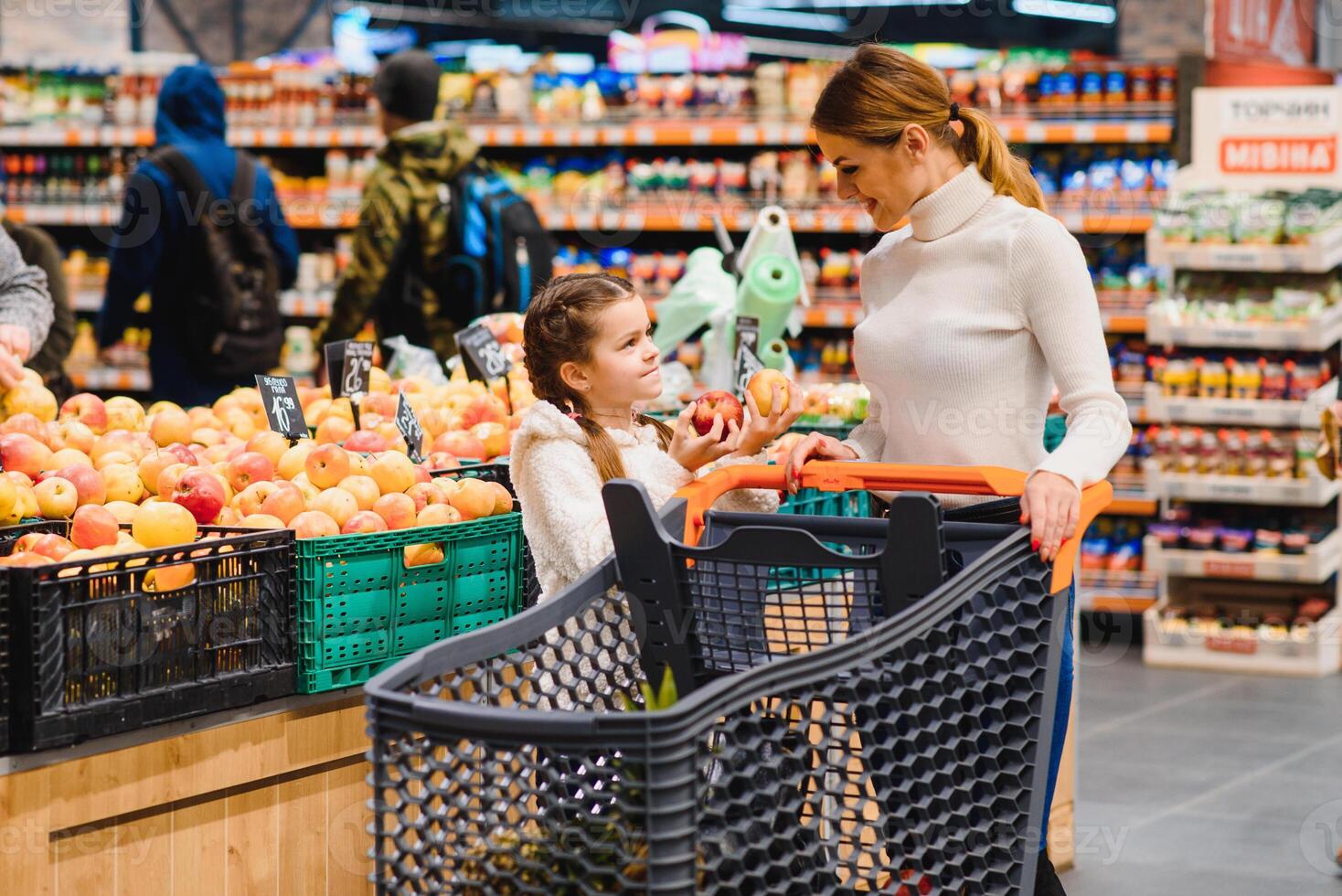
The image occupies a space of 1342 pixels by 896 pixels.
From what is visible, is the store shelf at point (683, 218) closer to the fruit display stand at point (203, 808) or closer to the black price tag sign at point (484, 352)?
the black price tag sign at point (484, 352)

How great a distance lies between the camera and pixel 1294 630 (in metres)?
5.57

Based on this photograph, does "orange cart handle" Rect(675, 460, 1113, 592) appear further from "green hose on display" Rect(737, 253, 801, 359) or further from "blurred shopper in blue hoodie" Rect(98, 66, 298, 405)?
"blurred shopper in blue hoodie" Rect(98, 66, 298, 405)

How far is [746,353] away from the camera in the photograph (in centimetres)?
323

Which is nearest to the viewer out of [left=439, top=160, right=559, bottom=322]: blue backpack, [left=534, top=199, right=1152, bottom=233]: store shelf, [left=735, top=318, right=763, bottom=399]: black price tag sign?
[left=735, top=318, right=763, bottom=399]: black price tag sign

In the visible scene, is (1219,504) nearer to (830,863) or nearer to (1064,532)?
(1064,532)

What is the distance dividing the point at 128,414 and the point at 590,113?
3.90m

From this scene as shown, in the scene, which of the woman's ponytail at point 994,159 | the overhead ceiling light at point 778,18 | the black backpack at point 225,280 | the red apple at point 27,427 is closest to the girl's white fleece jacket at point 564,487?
the woman's ponytail at point 994,159

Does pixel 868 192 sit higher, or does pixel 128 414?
pixel 868 192

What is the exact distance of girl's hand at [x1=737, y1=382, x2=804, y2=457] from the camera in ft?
6.68

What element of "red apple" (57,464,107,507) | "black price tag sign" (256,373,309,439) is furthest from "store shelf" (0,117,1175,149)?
"red apple" (57,464,107,507)

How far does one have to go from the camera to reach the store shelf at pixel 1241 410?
552 cm

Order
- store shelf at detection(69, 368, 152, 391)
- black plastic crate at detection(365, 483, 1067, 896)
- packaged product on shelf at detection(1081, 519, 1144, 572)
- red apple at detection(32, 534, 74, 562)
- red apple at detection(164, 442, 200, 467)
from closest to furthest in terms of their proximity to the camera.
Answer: black plastic crate at detection(365, 483, 1067, 896) < red apple at detection(32, 534, 74, 562) < red apple at detection(164, 442, 200, 467) < packaged product on shelf at detection(1081, 519, 1144, 572) < store shelf at detection(69, 368, 152, 391)

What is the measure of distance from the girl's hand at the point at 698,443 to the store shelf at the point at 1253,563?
408 cm

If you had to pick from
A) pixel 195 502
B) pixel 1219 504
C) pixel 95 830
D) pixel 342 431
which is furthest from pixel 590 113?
pixel 95 830
